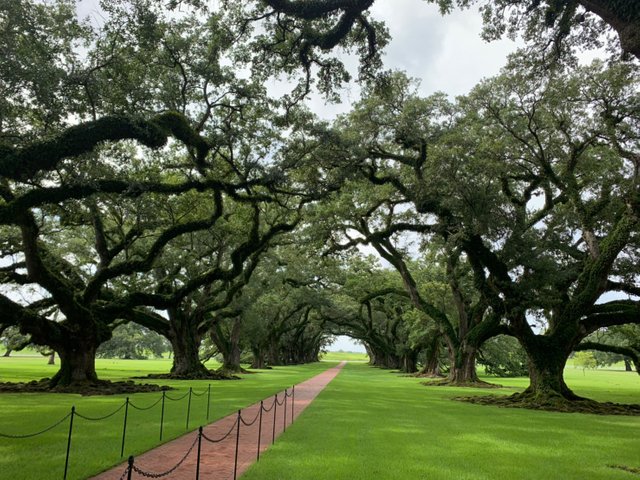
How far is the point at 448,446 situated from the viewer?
9547 millimetres

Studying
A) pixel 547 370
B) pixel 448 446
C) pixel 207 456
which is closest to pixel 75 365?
pixel 207 456

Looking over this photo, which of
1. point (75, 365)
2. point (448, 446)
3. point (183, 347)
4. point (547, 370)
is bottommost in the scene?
point (448, 446)

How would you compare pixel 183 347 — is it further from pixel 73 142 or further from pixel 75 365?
pixel 73 142

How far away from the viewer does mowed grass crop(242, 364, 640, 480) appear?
24.5ft

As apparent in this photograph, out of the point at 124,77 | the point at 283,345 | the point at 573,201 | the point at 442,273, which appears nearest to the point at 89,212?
the point at 124,77

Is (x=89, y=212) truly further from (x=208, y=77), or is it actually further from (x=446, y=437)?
(x=446, y=437)

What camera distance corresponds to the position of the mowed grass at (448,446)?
24.5 ft

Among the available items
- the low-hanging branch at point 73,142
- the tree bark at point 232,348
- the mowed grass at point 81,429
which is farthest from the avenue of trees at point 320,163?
the tree bark at point 232,348

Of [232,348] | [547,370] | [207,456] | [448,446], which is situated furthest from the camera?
[232,348]

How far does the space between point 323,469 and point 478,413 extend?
964 centimetres

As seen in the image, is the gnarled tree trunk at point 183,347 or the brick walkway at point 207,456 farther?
the gnarled tree trunk at point 183,347

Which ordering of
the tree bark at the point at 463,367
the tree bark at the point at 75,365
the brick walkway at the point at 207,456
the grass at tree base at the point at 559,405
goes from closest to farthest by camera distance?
the brick walkway at the point at 207,456 → the grass at tree base at the point at 559,405 → the tree bark at the point at 75,365 → the tree bark at the point at 463,367

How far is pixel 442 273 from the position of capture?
1401 inches

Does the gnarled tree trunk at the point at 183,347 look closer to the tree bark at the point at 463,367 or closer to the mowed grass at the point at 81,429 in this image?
the mowed grass at the point at 81,429
